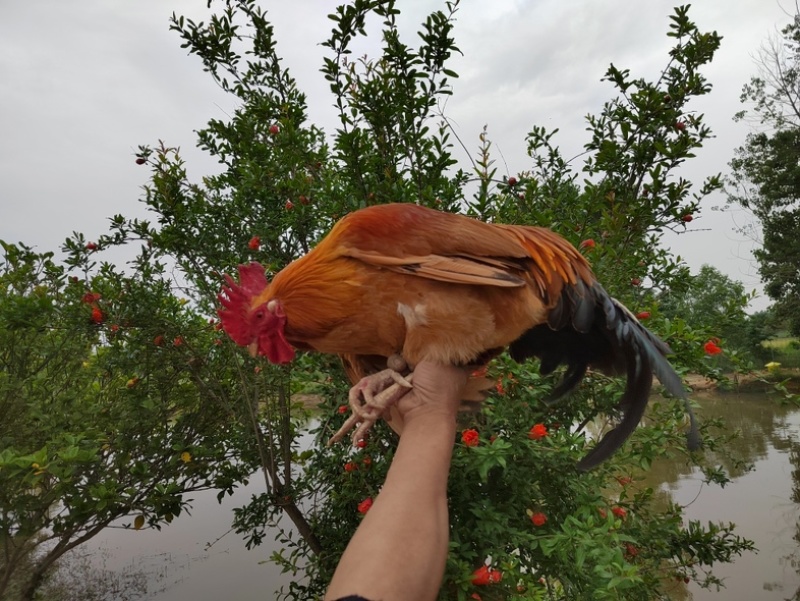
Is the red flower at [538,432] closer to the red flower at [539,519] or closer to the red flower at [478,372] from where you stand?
the red flower at [539,519]

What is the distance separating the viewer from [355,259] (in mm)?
995

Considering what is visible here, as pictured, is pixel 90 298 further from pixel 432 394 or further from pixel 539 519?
pixel 539 519

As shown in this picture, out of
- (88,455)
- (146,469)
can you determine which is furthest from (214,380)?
(88,455)

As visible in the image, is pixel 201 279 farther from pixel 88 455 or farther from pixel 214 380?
pixel 88 455

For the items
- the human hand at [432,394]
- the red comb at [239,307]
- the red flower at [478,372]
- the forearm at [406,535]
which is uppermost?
the red comb at [239,307]

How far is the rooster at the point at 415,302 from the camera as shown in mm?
952

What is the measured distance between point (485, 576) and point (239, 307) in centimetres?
154

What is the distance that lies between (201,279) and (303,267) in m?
2.29

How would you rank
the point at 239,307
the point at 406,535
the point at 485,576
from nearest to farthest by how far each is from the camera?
1. the point at 406,535
2. the point at 239,307
3. the point at 485,576

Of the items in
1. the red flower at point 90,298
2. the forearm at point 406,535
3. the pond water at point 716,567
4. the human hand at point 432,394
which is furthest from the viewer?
the pond water at point 716,567

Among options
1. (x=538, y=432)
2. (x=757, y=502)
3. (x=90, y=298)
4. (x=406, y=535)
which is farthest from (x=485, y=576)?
(x=757, y=502)

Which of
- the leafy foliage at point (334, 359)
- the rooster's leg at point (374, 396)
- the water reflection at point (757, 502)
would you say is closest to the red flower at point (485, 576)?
the leafy foliage at point (334, 359)

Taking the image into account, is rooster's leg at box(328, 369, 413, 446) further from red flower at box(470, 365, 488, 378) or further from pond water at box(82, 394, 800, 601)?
pond water at box(82, 394, 800, 601)

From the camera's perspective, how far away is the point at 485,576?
1.85 metres
